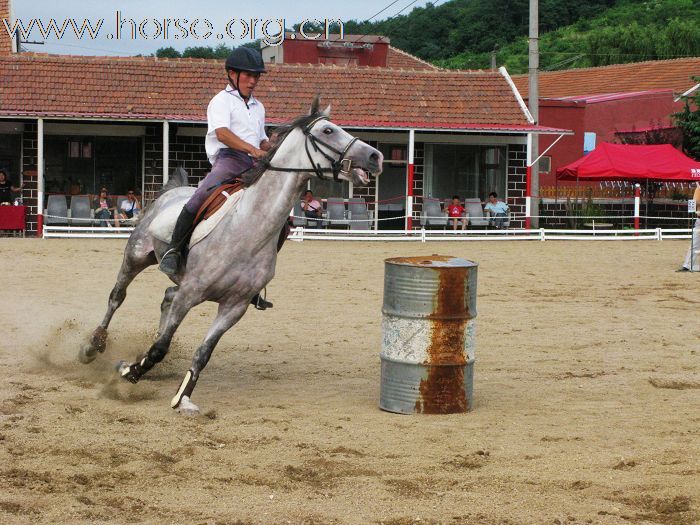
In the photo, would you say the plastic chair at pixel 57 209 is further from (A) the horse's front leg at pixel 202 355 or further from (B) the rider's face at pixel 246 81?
(A) the horse's front leg at pixel 202 355

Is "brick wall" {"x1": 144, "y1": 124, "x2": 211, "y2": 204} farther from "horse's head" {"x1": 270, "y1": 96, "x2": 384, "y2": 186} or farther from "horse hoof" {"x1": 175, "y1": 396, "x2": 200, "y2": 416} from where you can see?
"horse hoof" {"x1": 175, "y1": 396, "x2": 200, "y2": 416}

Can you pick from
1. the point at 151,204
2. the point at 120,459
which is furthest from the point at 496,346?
the point at 120,459

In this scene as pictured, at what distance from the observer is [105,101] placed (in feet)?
93.8

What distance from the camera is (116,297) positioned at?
31.6ft

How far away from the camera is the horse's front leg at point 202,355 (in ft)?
25.5

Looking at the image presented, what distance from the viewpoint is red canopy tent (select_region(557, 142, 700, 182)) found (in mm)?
29500

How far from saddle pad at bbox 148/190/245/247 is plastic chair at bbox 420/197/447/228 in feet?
67.2

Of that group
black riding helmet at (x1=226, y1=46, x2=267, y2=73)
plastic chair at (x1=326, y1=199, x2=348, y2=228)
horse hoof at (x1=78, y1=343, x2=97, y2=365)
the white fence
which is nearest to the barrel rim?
black riding helmet at (x1=226, y1=46, x2=267, y2=73)

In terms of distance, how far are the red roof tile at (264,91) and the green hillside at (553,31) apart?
39.2 m

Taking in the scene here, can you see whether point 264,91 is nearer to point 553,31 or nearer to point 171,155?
point 171,155

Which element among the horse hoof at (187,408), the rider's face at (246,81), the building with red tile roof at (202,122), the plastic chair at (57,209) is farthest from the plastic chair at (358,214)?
the horse hoof at (187,408)

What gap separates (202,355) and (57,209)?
20274 mm

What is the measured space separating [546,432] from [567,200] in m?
26.6

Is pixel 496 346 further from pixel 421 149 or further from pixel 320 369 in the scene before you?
pixel 421 149
